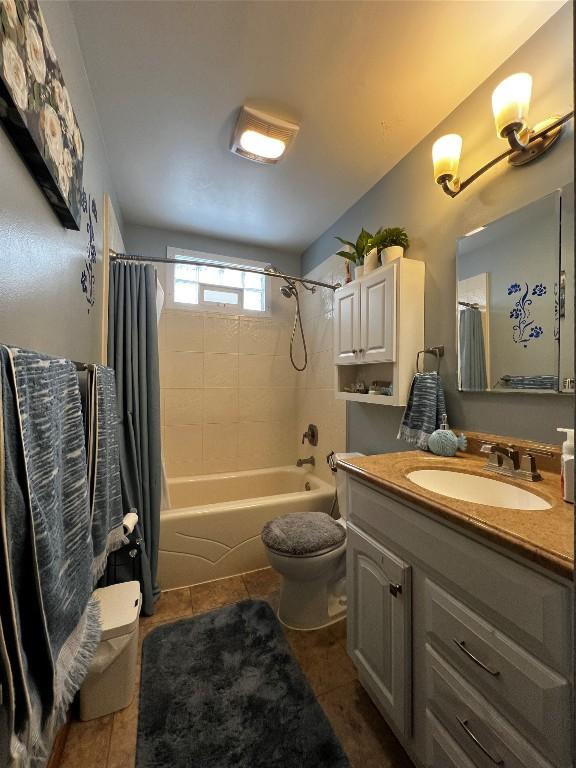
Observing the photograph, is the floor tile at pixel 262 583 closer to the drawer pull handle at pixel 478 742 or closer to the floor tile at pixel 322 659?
the floor tile at pixel 322 659

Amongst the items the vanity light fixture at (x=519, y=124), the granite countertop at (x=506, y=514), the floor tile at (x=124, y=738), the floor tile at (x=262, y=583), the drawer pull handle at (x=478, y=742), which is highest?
the vanity light fixture at (x=519, y=124)

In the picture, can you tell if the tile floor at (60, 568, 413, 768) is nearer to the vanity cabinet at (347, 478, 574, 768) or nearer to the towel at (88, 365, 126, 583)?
the vanity cabinet at (347, 478, 574, 768)

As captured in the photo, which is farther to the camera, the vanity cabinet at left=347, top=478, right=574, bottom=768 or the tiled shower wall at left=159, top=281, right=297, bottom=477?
the tiled shower wall at left=159, top=281, right=297, bottom=477

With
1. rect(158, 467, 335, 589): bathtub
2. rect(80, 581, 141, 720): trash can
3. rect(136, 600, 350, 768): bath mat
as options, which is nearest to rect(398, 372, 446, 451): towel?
rect(158, 467, 335, 589): bathtub

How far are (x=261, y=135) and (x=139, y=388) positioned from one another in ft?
4.83

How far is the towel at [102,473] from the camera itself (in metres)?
0.98

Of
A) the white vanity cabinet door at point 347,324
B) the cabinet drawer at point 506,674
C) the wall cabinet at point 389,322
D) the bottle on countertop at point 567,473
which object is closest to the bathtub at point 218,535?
the wall cabinet at point 389,322

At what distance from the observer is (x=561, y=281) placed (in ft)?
3.33

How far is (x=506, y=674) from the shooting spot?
0.63 meters

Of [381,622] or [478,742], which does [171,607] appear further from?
[478,742]

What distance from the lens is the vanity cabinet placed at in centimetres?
57

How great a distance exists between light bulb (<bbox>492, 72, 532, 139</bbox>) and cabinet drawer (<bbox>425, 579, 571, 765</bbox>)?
148 centimetres

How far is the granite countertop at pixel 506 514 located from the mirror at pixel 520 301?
1.15 ft

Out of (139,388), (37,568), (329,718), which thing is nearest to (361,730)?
(329,718)
